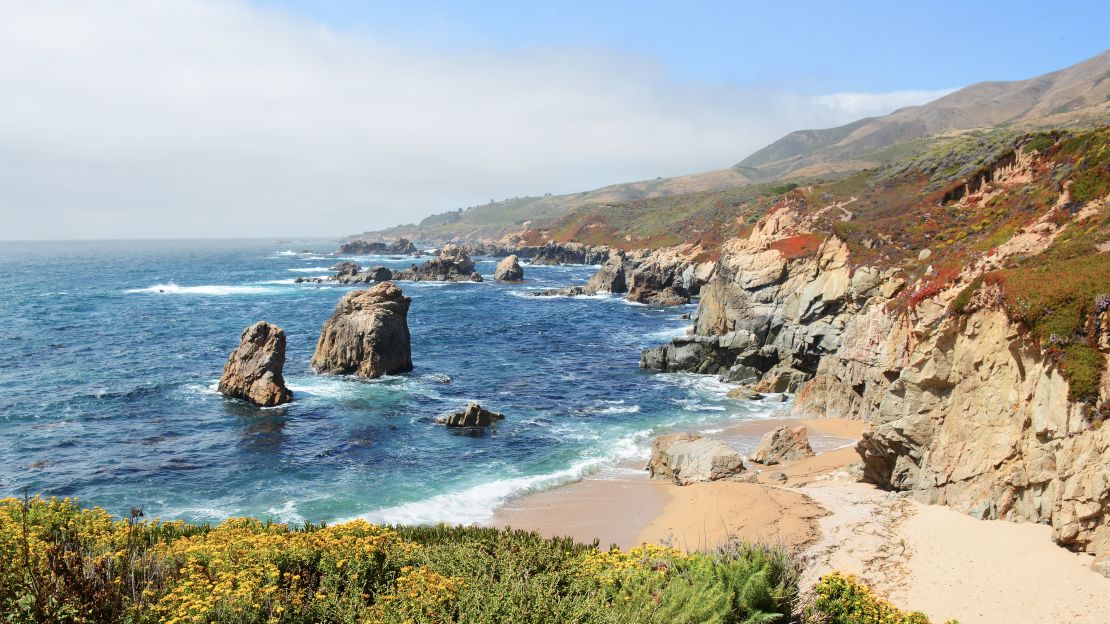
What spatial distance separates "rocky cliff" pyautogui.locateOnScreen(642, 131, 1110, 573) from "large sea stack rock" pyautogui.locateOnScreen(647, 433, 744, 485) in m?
4.71

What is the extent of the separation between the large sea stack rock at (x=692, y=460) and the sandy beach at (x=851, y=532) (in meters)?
0.63

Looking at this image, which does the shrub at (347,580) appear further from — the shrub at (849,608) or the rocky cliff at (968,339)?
the rocky cliff at (968,339)

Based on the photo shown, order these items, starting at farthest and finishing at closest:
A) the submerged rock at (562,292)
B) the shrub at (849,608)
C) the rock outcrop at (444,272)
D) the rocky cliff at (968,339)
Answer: the rock outcrop at (444,272), the submerged rock at (562,292), the rocky cliff at (968,339), the shrub at (849,608)

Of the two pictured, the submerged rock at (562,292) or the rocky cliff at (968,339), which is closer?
the rocky cliff at (968,339)

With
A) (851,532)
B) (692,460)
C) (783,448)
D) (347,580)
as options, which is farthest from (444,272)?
(347,580)

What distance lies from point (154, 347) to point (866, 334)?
170ft

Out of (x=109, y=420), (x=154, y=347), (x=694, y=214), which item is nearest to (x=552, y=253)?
(x=694, y=214)

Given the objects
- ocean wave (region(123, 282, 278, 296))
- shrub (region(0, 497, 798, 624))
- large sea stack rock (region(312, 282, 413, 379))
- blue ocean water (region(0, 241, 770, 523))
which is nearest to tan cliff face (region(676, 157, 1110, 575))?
blue ocean water (region(0, 241, 770, 523))

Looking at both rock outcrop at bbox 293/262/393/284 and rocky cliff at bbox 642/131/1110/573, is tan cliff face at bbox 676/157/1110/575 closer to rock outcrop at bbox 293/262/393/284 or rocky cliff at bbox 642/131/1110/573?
rocky cliff at bbox 642/131/1110/573

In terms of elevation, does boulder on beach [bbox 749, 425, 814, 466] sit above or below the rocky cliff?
below

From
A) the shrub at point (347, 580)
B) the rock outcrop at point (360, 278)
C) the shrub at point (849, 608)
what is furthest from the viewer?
the rock outcrop at point (360, 278)

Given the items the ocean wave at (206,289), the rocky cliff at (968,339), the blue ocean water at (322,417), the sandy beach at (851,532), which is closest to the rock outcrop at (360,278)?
the ocean wave at (206,289)

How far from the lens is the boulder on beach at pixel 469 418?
31389 mm

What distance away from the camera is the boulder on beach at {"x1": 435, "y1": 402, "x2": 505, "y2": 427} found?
1236 inches
